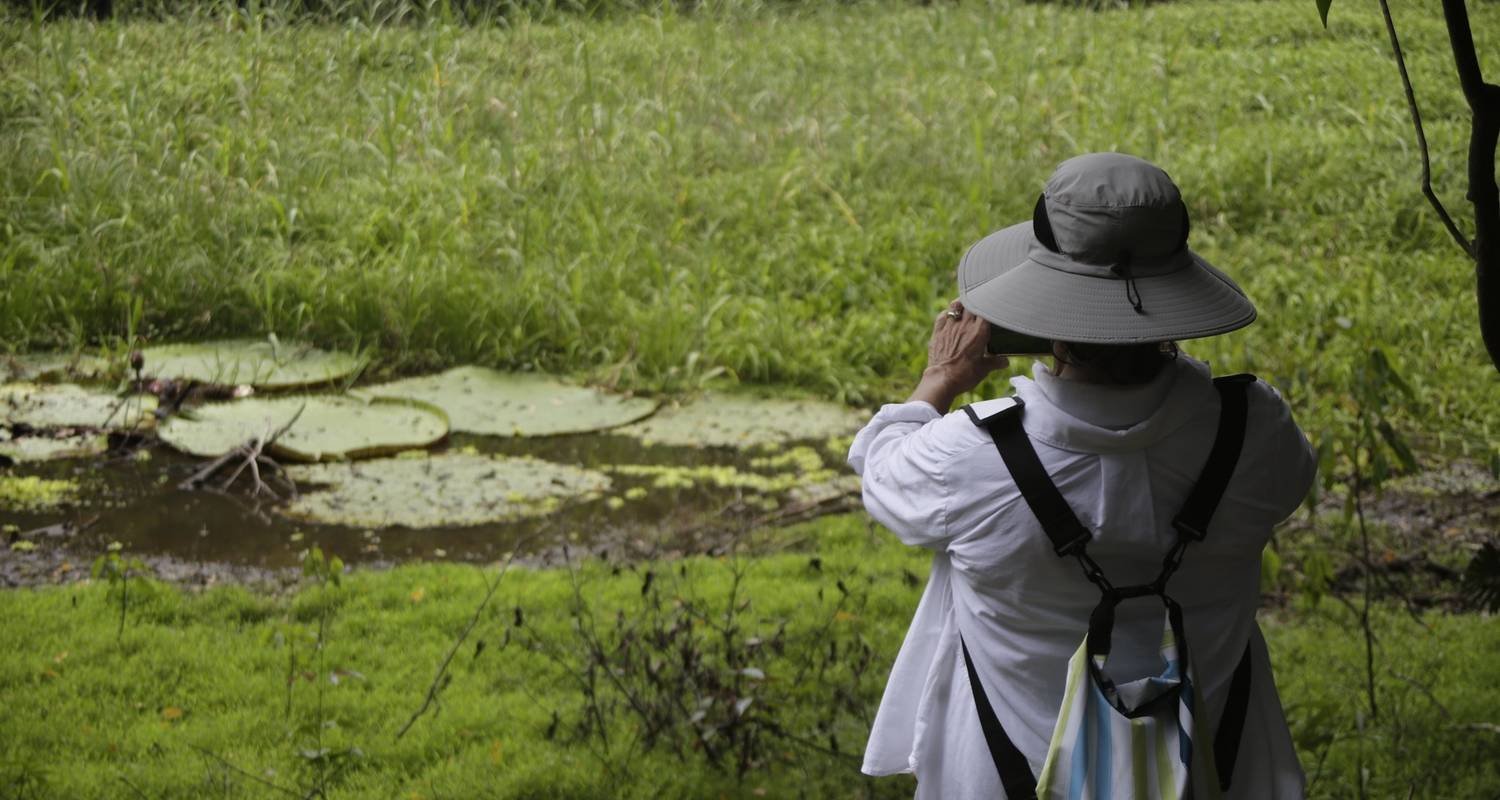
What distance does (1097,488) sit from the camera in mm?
1724

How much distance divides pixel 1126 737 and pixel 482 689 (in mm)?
2270

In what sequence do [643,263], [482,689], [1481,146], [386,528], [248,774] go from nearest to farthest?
[1481,146], [248,774], [482,689], [386,528], [643,263]

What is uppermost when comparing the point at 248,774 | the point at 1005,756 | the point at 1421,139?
the point at 1421,139

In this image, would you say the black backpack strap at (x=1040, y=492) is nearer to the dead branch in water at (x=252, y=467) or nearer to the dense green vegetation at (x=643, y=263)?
the dense green vegetation at (x=643, y=263)

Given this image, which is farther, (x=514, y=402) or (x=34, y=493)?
(x=514, y=402)

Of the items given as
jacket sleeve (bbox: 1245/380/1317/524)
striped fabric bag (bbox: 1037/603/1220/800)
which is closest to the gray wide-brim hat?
jacket sleeve (bbox: 1245/380/1317/524)

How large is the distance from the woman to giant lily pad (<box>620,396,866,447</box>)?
3.81 m

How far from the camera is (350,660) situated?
3760 millimetres

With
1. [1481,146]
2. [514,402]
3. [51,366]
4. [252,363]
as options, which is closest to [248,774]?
[1481,146]

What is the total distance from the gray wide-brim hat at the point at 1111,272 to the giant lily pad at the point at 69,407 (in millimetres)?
4240

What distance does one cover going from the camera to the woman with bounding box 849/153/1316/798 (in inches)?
67.7

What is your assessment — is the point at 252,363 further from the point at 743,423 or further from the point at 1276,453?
the point at 1276,453

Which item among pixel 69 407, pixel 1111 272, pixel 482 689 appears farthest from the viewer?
pixel 69 407

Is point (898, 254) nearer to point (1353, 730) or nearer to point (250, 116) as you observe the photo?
point (250, 116)
